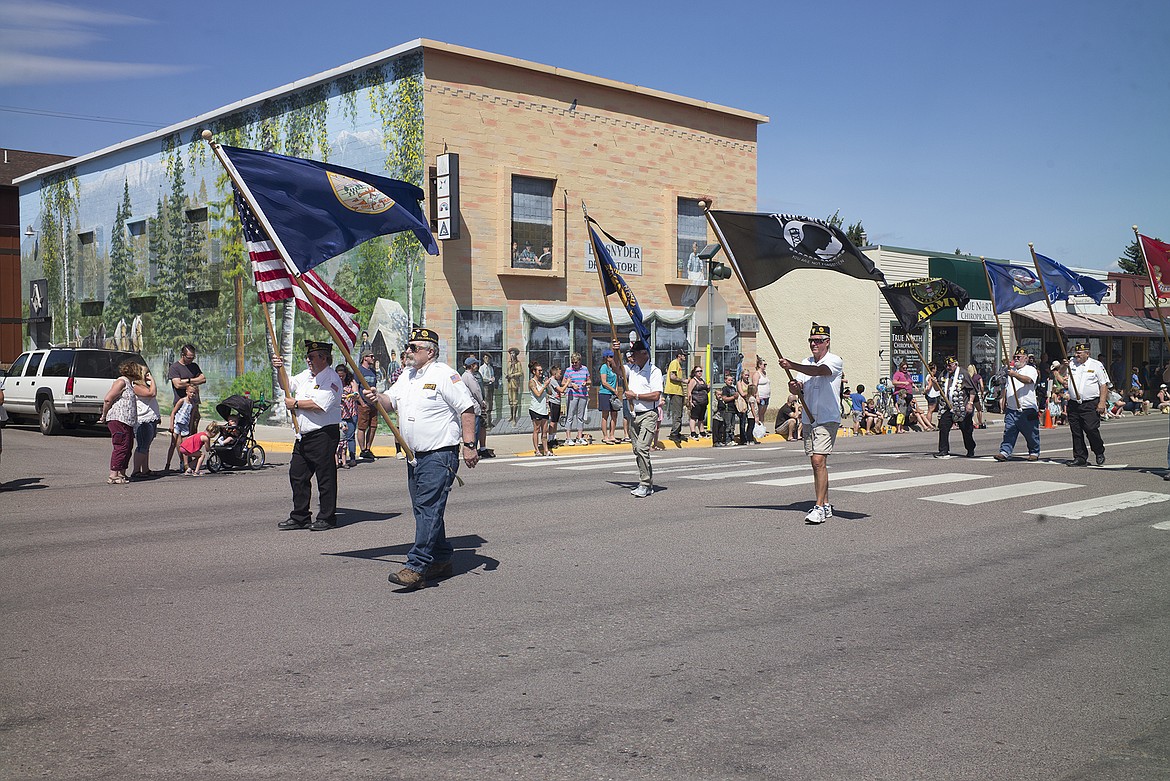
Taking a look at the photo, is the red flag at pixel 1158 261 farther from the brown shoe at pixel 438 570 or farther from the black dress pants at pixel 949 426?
the brown shoe at pixel 438 570

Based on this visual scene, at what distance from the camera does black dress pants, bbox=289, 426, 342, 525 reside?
10.2m

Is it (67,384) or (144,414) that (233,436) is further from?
(67,384)

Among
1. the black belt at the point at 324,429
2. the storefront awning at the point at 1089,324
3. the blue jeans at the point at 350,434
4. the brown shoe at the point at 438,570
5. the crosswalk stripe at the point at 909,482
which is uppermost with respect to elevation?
the storefront awning at the point at 1089,324

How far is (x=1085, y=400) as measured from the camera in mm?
16156

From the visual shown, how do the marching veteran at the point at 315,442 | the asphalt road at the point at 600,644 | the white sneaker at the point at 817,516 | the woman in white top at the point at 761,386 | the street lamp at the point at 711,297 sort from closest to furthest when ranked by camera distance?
the asphalt road at the point at 600,644, the marching veteran at the point at 315,442, the white sneaker at the point at 817,516, the street lamp at the point at 711,297, the woman in white top at the point at 761,386

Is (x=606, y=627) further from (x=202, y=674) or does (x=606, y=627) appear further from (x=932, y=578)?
(x=932, y=578)

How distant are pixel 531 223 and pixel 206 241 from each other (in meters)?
10.7

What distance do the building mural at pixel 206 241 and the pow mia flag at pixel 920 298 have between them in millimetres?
10729

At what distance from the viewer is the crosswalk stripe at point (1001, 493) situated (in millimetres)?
12234

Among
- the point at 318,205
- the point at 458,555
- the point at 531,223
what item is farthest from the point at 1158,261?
the point at 531,223

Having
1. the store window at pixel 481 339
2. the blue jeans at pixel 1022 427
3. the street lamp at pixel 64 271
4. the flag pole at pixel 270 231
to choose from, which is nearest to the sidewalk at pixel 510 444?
the store window at pixel 481 339

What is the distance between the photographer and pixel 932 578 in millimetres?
8070

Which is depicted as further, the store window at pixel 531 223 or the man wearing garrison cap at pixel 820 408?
the store window at pixel 531 223

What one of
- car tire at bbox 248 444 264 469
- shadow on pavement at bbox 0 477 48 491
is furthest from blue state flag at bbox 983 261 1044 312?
shadow on pavement at bbox 0 477 48 491
